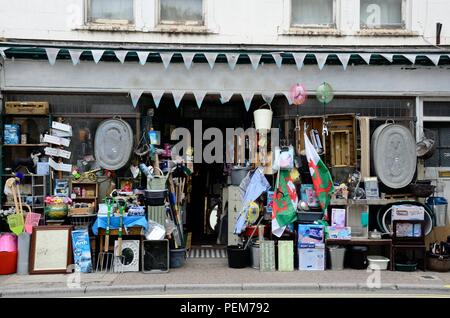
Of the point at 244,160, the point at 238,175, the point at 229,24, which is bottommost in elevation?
the point at 238,175

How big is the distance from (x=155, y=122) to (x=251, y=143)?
2.35 meters

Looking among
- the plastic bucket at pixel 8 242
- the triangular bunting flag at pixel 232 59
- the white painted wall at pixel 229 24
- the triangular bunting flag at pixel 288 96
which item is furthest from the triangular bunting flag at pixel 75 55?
the triangular bunting flag at pixel 288 96

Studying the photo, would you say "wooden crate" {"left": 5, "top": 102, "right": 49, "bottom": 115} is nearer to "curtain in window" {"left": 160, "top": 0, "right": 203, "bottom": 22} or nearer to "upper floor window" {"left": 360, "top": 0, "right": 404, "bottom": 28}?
"curtain in window" {"left": 160, "top": 0, "right": 203, "bottom": 22}

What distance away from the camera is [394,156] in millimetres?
11633

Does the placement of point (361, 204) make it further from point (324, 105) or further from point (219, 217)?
point (219, 217)

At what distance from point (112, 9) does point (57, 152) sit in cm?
353

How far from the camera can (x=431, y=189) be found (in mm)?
11273

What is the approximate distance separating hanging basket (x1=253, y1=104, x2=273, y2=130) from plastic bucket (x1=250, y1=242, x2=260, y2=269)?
2.66 meters

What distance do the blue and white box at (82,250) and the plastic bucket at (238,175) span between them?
3.69 meters

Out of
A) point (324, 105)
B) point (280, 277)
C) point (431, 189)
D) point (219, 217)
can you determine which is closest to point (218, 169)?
point (219, 217)

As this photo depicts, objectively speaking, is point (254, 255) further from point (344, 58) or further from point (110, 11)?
point (110, 11)

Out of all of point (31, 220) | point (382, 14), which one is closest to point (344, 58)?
point (382, 14)

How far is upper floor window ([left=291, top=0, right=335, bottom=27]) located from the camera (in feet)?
40.1

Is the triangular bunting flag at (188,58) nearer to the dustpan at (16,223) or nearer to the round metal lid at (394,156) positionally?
the round metal lid at (394,156)
